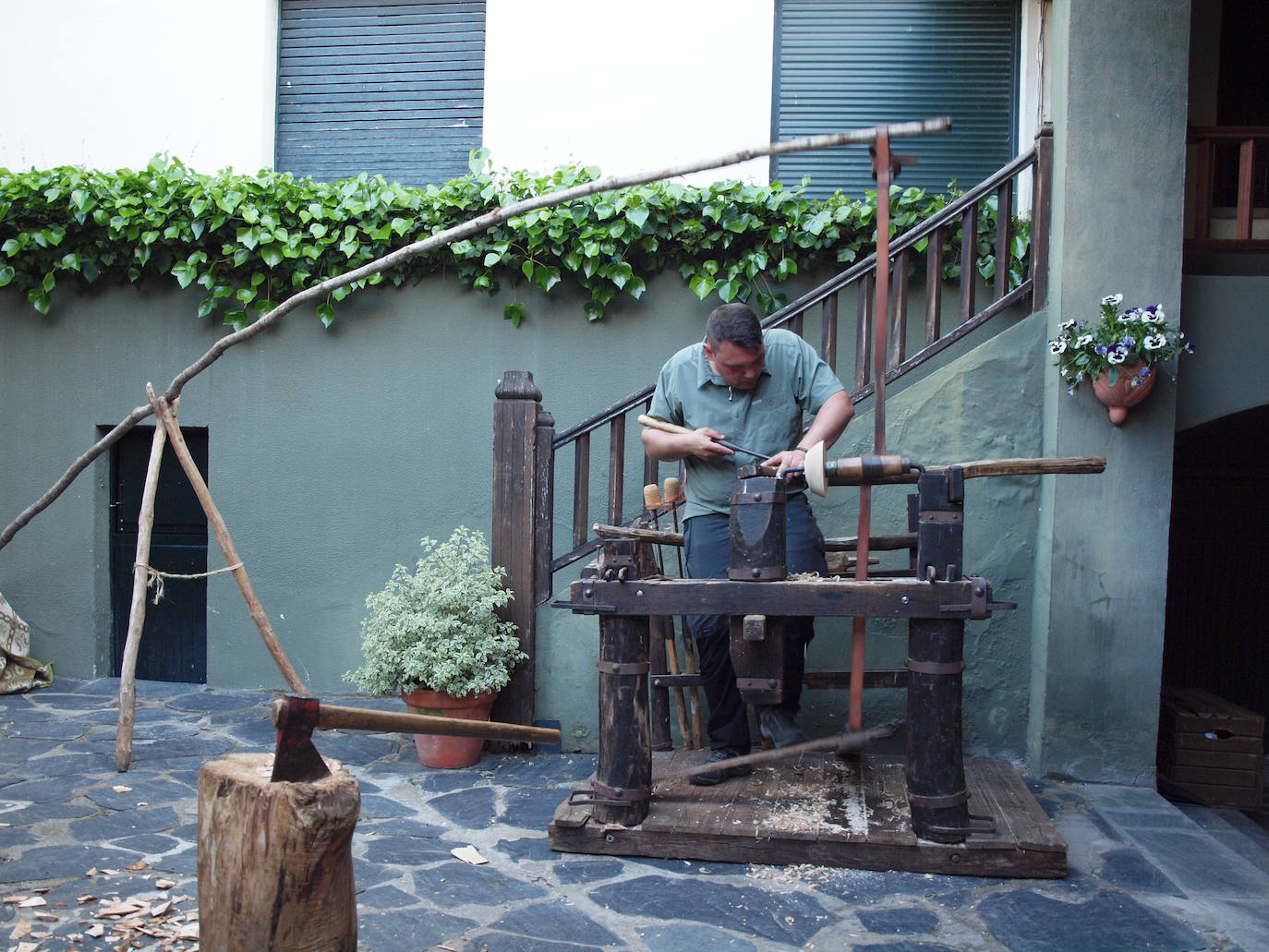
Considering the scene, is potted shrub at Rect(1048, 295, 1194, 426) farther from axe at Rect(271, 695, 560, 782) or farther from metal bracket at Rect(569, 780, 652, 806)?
axe at Rect(271, 695, 560, 782)

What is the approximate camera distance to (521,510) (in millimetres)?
Answer: 5281

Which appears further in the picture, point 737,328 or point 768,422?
point 768,422

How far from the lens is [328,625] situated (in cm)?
658

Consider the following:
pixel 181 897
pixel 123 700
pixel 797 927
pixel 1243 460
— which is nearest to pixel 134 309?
pixel 123 700

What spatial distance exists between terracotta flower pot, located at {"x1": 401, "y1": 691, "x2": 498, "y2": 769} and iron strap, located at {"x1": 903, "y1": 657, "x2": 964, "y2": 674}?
219 cm

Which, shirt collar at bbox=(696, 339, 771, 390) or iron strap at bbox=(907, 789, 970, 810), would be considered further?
shirt collar at bbox=(696, 339, 771, 390)

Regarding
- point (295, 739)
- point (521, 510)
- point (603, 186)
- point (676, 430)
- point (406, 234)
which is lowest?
point (295, 739)

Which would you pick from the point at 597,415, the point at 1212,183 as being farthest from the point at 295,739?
the point at 1212,183

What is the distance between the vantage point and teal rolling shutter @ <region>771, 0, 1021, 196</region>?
679 centimetres

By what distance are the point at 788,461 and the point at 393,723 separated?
177 cm

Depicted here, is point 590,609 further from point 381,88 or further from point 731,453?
point 381,88

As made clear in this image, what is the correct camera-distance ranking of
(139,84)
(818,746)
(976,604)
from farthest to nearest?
(139,84), (818,746), (976,604)

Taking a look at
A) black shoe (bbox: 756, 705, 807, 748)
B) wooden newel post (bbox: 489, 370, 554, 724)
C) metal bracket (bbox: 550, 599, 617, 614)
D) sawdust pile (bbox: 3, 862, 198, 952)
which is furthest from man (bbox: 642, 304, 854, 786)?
sawdust pile (bbox: 3, 862, 198, 952)

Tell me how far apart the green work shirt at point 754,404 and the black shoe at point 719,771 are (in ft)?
3.25
